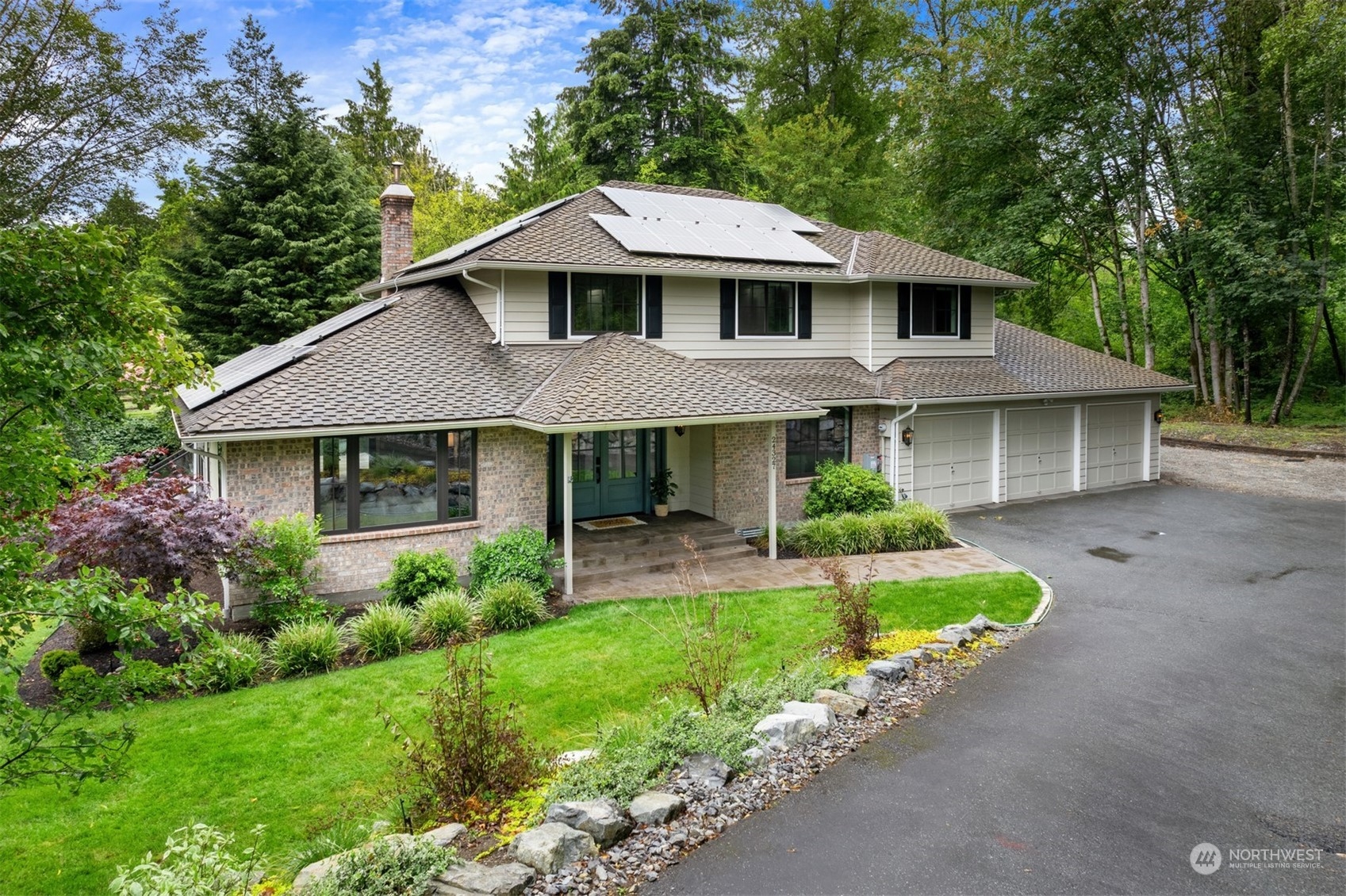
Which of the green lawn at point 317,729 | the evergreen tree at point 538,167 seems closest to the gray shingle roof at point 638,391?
the green lawn at point 317,729

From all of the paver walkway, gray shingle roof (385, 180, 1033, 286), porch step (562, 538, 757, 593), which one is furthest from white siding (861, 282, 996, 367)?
porch step (562, 538, 757, 593)

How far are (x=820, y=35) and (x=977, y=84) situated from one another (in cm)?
777

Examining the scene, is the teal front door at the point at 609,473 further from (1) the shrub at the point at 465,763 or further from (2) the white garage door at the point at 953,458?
(1) the shrub at the point at 465,763

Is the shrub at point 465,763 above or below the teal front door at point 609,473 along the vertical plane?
below

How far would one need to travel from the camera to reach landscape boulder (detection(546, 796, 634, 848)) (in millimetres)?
4680

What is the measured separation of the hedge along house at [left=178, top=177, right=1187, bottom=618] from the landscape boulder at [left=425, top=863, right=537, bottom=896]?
685cm

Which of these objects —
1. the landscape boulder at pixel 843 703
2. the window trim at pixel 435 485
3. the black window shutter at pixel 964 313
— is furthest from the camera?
the black window shutter at pixel 964 313

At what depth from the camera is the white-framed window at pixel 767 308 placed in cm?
1556

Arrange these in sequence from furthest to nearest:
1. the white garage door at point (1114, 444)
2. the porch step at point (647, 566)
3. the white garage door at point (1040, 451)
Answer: the white garage door at point (1114, 444), the white garage door at point (1040, 451), the porch step at point (647, 566)

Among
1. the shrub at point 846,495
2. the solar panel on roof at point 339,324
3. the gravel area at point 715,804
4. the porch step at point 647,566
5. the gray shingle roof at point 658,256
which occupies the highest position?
the gray shingle roof at point 658,256

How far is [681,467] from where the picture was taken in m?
15.5

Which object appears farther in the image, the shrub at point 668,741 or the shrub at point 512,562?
the shrub at point 512,562

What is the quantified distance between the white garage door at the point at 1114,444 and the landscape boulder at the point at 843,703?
15.4 meters

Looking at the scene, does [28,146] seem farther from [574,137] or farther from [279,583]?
[279,583]
